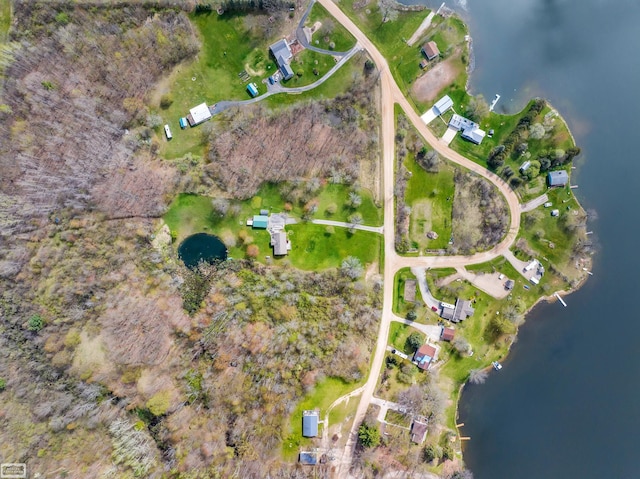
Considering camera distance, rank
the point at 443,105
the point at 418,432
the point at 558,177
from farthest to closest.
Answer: the point at 443,105 → the point at 558,177 → the point at 418,432

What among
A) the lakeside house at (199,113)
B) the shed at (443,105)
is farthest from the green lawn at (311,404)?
the shed at (443,105)

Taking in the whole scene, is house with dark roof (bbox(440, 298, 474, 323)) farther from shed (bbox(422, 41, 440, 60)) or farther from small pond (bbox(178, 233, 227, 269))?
shed (bbox(422, 41, 440, 60))

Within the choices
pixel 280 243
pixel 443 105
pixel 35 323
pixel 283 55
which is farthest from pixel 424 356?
pixel 35 323

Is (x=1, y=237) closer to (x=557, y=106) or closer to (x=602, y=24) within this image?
(x=557, y=106)

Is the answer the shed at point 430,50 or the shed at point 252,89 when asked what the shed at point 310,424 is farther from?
the shed at point 430,50

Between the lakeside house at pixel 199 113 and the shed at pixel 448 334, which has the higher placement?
the lakeside house at pixel 199 113

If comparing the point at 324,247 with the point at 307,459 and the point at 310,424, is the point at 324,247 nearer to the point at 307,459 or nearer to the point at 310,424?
the point at 310,424

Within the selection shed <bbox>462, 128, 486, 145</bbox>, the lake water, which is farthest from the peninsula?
the lake water
